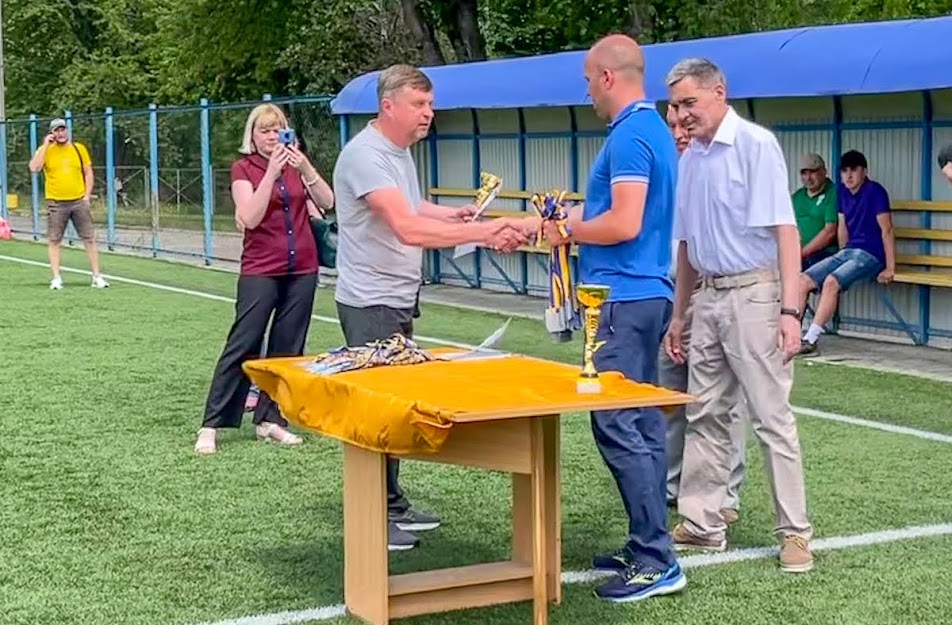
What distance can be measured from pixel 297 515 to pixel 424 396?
2.24 m

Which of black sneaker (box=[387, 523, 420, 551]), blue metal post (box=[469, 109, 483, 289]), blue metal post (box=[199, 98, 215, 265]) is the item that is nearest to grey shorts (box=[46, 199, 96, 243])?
blue metal post (box=[199, 98, 215, 265])

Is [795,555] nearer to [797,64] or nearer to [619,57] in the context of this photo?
[619,57]

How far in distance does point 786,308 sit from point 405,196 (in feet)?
5.11

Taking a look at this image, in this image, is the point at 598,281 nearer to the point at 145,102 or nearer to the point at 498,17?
the point at 498,17

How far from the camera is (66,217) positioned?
58.9 ft

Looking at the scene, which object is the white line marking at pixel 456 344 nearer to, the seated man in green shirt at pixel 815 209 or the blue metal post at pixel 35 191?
the seated man in green shirt at pixel 815 209

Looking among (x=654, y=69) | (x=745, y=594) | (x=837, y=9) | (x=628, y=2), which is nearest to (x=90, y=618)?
(x=745, y=594)

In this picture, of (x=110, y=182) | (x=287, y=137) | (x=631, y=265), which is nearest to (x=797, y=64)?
(x=287, y=137)

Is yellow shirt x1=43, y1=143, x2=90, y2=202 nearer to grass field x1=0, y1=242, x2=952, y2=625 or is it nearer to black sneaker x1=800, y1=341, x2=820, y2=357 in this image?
grass field x1=0, y1=242, x2=952, y2=625

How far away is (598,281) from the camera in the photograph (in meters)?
5.70

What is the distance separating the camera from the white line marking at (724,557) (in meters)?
5.49

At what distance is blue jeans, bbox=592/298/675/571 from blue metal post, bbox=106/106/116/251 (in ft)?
65.9

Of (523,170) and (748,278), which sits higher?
(523,170)

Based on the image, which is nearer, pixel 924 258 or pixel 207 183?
pixel 924 258
